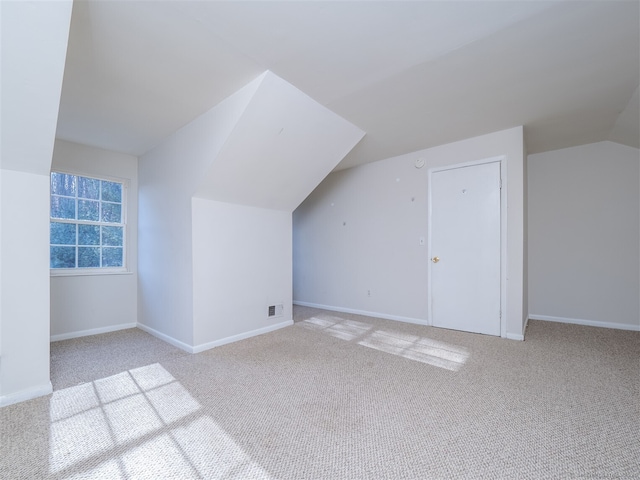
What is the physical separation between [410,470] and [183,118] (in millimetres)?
3400

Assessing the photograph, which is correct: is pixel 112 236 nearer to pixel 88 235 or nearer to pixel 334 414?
pixel 88 235

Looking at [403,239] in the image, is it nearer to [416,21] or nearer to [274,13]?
[416,21]

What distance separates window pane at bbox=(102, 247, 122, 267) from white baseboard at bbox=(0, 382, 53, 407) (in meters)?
2.07

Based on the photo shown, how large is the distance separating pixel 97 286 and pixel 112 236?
672mm

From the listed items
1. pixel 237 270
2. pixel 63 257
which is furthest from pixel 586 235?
pixel 63 257

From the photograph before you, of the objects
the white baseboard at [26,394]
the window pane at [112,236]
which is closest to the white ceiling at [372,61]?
the window pane at [112,236]

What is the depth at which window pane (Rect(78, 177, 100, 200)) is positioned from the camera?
12.2 ft

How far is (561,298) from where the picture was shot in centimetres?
413

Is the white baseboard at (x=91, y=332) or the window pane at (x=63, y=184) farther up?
the window pane at (x=63, y=184)

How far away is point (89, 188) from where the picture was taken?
Result: 3.78 m

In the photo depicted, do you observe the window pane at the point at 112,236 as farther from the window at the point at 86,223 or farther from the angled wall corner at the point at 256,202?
the angled wall corner at the point at 256,202

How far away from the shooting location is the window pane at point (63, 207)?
3490 millimetres

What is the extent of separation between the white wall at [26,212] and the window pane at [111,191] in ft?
6.52

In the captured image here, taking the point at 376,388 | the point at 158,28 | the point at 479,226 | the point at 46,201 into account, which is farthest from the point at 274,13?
the point at 479,226
